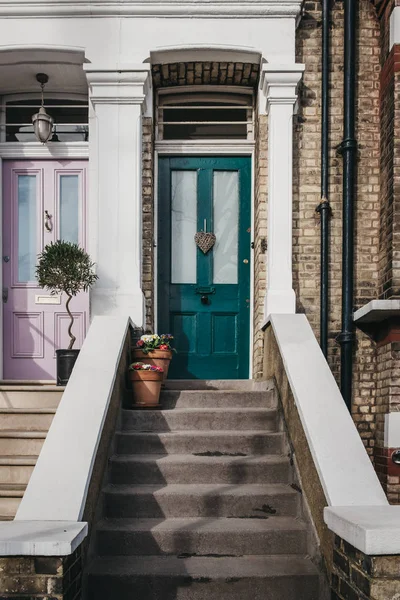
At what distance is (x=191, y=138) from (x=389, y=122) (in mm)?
1998

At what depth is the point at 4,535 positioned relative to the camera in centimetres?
293

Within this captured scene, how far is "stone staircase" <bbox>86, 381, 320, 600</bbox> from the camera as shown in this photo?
3.71 m

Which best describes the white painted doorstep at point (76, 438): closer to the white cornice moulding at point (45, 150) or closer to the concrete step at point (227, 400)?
the concrete step at point (227, 400)

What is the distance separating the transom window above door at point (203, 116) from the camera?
22.7 feet

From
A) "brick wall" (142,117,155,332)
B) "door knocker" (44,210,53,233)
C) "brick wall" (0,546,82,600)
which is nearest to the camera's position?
"brick wall" (0,546,82,600)

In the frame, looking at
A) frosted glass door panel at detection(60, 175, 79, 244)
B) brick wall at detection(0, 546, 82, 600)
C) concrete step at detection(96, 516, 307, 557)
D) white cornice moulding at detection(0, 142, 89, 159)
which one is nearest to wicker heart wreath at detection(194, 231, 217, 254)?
frosted glass door panel at detection(60, 175, 79, 244)

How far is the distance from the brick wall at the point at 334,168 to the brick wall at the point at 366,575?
3140mm

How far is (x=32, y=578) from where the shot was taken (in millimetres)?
2922

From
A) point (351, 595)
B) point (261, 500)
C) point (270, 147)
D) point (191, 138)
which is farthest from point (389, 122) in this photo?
point (351, 595)

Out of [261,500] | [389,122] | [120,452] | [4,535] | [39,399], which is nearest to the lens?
[4,535]

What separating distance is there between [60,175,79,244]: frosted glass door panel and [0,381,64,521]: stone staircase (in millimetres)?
1741

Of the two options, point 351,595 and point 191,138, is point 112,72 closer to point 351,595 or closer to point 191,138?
point 191,138

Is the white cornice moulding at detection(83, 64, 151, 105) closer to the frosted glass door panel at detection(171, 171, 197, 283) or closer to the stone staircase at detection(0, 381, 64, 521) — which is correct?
the frosted glass door panel at detection(171, 171, 197, 283)

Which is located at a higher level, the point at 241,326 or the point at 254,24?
the point at 254,24
